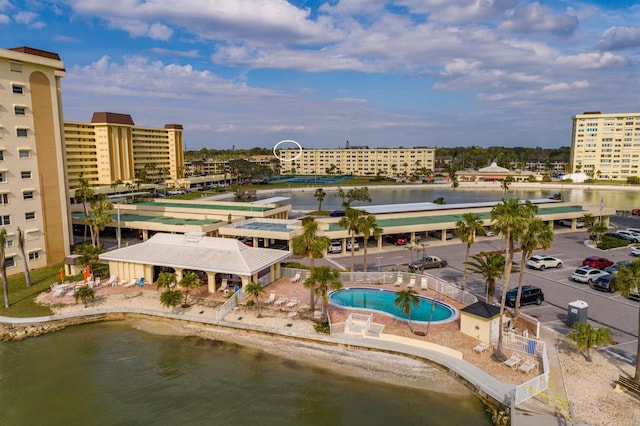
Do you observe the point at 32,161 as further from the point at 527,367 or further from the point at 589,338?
the point at 589,338

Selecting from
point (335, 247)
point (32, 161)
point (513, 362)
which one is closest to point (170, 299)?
point (335, 247)

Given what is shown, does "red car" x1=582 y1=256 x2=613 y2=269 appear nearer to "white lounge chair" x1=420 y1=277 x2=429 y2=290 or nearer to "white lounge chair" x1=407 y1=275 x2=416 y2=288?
"white lounge chair" x1=420 y1=277 x2=429 y2=290

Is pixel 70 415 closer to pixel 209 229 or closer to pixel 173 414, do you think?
pixel 173 414

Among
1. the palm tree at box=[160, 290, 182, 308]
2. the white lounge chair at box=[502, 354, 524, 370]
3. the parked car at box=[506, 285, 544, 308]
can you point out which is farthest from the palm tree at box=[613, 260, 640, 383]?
the palm tree at box=[160, 290, 182, 308]

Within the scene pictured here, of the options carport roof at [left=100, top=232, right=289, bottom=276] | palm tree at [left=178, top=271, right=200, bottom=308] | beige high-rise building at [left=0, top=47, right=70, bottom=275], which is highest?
beige high-rise building at [left=0, top=47, right=70, bottom=275]

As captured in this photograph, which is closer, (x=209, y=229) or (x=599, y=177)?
(x=209, y=229)

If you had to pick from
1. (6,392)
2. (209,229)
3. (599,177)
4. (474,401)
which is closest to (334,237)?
(209,229)

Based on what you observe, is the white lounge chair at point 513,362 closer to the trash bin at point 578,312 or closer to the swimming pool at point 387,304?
the swimming pool at point 387,304
